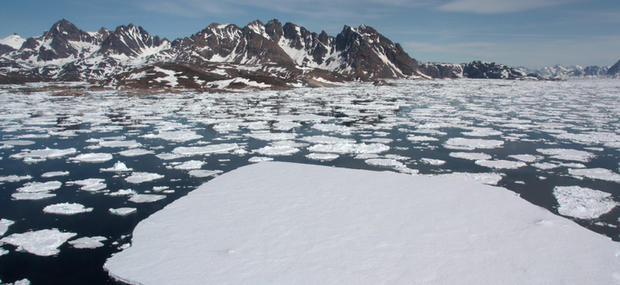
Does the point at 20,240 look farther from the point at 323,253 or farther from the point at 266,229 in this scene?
the point at 323,253

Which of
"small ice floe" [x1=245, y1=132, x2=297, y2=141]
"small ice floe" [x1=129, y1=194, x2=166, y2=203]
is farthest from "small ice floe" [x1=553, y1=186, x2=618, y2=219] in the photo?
"small ice floe" [x1=245, y1=132, x2=297, y2=141]

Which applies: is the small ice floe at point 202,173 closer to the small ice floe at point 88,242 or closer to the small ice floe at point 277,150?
the small ice floe at point 277,150

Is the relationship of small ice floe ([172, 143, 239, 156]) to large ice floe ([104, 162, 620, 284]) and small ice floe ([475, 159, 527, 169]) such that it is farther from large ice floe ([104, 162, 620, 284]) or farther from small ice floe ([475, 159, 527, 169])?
small ice floe ([475, 159, 527, 169])

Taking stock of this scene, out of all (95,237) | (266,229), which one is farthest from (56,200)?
(266,229)

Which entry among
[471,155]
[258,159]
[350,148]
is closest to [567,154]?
[471,155]

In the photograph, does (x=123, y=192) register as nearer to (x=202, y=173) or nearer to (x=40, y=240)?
(x=202, y=173)

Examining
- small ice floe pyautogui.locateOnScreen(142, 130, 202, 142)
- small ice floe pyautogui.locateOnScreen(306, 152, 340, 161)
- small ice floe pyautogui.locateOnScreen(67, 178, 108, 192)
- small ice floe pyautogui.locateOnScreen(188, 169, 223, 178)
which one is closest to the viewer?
small ice floe pyautogui.locateOnScreen(67, 178, 108, 192)
